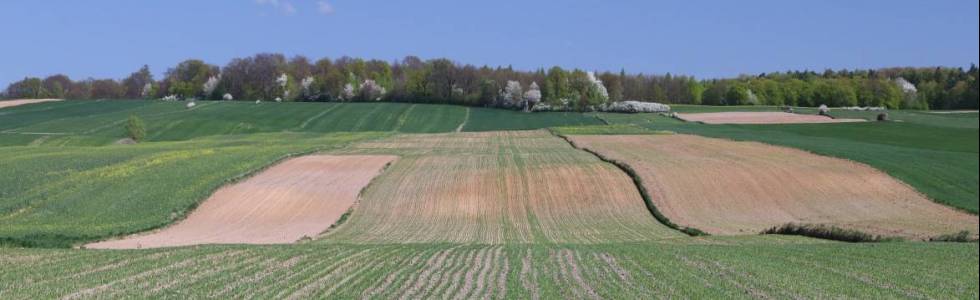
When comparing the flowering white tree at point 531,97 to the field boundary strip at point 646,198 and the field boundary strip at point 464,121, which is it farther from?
the field boundary strip at point 646,198

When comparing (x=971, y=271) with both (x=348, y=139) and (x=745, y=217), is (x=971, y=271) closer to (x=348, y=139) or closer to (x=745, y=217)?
(x=745, y=217)

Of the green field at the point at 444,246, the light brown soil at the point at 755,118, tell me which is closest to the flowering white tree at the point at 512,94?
the light brown soil at the point at 755,118

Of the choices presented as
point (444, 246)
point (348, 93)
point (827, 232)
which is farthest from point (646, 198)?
point (348, 93)

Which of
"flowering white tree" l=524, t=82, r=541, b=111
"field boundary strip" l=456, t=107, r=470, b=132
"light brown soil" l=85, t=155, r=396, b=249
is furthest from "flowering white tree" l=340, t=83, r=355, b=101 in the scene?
"light brown soil" l=85, t=155, r=396, b=249

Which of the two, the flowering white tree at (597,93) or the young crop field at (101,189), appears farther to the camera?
the flowering white tree at (597,93)

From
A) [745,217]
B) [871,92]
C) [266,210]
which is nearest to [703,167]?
[745,217]

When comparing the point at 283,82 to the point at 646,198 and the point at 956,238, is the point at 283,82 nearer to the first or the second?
the point at 646,198
